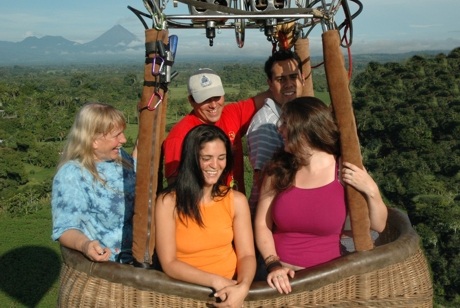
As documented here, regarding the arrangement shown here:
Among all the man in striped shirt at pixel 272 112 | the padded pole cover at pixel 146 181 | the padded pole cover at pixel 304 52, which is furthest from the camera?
the padded pole cover at pixel 304 52

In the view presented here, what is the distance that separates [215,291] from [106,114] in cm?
105

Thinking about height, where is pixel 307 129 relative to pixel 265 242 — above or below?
above

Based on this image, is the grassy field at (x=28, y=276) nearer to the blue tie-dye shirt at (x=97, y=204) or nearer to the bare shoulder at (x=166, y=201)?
the blue tie-dye shirt at (x=97, y=204)

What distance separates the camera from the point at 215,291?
7.01ft

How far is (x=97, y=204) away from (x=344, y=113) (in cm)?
126

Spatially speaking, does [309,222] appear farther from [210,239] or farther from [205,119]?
[205,119]

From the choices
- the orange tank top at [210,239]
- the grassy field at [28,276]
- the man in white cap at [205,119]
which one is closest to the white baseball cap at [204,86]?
the man in white cap at [205,119]

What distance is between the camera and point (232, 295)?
2.10m

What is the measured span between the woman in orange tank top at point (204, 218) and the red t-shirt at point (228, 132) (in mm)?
281

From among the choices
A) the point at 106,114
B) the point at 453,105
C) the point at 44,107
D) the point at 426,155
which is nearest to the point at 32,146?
the point at 44,107

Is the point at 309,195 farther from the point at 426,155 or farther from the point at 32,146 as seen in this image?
the point at 32,146

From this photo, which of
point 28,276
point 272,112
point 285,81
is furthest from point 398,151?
point 272,112

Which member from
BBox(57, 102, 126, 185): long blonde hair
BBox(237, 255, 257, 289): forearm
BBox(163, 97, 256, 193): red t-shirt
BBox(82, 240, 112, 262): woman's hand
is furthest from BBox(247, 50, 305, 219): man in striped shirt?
BBox(82, 240, 112, 262): woman's hand

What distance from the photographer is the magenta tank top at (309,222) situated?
2307 millimetres
